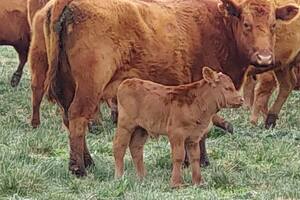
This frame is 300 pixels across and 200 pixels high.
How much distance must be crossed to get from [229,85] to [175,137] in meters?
0.74

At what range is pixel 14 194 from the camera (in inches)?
281

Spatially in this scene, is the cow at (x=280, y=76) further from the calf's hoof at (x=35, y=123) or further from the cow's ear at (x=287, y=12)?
the calf's hoof at (x=35, y=123)

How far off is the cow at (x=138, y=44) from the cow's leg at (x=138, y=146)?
0.48 metres

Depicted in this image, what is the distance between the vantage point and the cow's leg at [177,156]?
25.6 ft

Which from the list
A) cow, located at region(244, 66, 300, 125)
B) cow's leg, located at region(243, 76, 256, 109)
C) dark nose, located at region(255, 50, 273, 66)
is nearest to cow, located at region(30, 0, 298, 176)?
dark nose, located at region(255, 50, 273, 66)

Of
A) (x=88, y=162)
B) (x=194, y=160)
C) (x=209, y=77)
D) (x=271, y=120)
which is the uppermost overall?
(x=209, y=77)

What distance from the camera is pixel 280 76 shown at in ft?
39.7

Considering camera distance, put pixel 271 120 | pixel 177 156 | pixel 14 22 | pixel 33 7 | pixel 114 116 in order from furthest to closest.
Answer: pixel 14 22 < pixel 33 7 < pixel 271 120 < pixel 114 116 < pixel 177 156

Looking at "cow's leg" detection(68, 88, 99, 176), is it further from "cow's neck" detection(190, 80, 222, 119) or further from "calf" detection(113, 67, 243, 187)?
"cow's neck" detection(190, 80, 222, 119)

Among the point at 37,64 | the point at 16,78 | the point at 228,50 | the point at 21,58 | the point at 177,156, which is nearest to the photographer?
the point at 177,156

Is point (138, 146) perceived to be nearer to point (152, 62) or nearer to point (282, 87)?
point (152, 62)

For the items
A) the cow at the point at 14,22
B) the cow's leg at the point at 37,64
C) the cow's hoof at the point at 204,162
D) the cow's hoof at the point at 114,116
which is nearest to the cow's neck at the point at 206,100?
the cow's hoof at the point at 204,162

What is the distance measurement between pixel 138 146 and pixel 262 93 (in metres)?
4.53

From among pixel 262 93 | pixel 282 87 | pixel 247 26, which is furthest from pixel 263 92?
pixel 247 26
